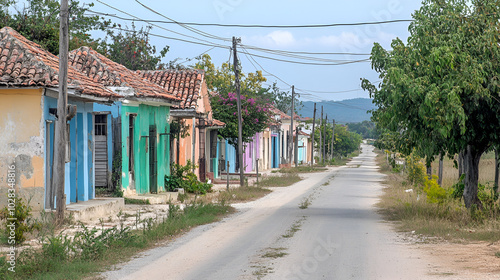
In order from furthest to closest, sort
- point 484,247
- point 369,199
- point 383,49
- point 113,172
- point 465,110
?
1. point 369,199
2. point 113,172
3. point 383,49
4. point 465,110
5. point 484,247

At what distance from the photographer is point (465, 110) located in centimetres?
1451

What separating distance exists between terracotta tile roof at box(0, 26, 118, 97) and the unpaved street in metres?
4.56

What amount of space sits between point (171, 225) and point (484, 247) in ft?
20.5

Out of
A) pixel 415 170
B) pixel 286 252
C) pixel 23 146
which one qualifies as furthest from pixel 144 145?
pixel 415 170

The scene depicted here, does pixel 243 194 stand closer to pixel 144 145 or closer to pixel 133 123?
pixel 144 145

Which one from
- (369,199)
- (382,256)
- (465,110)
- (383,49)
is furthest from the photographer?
(369,199)

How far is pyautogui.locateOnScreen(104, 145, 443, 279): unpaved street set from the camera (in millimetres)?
8812

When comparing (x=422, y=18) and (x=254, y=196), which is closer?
(x=422, y=18)

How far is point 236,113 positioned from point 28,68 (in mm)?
22693

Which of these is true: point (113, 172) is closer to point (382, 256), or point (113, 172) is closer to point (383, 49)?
point (383, 49)

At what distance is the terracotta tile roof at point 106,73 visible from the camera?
65.3 feet

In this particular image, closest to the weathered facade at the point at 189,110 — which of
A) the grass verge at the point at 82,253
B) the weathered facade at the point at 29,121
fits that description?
the weathered facade at the point at 29,121

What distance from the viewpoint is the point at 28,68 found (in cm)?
1449

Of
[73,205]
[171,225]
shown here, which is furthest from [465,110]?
[73,205]
